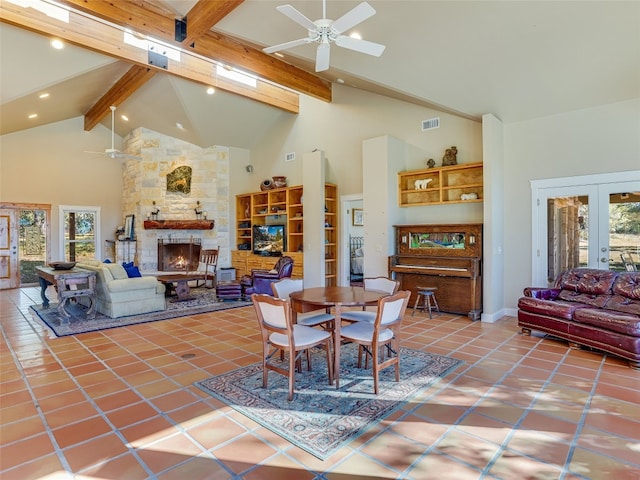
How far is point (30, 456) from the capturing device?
219 centimetres

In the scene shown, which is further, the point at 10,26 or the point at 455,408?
the point at 10,26

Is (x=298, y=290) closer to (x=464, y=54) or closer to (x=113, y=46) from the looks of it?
(x=464, y=54)

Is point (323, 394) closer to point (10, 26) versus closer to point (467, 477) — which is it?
point (467, 477)

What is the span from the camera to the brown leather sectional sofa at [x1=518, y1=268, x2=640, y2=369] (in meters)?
3.74

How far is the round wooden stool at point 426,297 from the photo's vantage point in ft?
19.0

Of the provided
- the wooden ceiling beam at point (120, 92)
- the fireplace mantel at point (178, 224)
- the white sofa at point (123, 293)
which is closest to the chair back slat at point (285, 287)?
the white sofa at point (123, 293)

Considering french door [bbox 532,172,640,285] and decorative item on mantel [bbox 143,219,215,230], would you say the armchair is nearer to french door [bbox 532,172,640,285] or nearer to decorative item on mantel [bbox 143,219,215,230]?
decorative item on mantel [bbox 143,219,215,230]

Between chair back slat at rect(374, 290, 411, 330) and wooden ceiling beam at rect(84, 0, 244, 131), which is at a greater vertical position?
wooden ceiling beam at rect(84, 0, 244, 131)

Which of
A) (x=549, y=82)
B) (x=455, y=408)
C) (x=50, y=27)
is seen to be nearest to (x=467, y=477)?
(x=455, y=408)

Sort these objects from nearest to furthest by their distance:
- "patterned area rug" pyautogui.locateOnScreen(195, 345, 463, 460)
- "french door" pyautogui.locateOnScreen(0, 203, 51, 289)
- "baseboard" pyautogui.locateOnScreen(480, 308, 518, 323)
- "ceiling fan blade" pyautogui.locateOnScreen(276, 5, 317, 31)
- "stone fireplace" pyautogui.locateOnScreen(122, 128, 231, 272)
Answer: "patterned area rug" pyautogui.locateOnScreen(195, 345, 463, 460)
"ceiling fan blade" pyautogui.locateOnScreen(276, 5, 317, 31)
"baseboard" pyautogui.locateOnScreen(480, 308, 518, 323)
"french door" pyautogui.locateOnScreen(0, 203, 51, 289)
"stone fireplace" pyautogui.locateOnScreen(122, 128, 231, 272)

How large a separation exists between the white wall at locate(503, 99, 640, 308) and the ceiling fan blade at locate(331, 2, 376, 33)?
3747mm

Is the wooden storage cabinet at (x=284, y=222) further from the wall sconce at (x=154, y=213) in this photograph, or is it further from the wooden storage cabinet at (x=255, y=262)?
the wall sconce at (x=154, y=213)

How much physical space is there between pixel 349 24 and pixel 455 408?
10.8 ft

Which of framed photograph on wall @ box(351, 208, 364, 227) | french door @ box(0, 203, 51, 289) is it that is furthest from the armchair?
french door @ box(0, 203, 51, 289)
